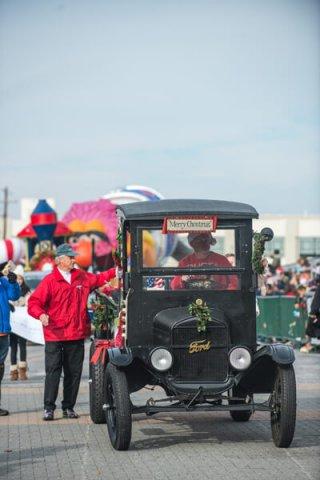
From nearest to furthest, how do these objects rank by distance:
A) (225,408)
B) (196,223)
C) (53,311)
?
(225,408), (196,223), (53,311)

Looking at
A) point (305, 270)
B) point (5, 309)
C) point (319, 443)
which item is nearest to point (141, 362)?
point (319, 443)

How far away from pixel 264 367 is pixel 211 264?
3.64 feet

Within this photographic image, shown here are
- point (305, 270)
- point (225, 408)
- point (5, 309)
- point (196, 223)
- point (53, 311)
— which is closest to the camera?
point (225, 408)

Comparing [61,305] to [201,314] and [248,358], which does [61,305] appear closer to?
[201,314]

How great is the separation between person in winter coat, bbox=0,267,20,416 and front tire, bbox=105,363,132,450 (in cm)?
247

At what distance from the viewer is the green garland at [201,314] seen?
9.20m

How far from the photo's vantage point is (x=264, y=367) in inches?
370

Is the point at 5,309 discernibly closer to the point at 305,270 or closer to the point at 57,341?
the point at 57,341

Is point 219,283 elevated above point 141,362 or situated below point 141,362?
above

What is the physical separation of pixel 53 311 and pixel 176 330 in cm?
212

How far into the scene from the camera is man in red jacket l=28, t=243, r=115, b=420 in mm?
10922

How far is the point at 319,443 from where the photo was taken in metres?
9.39

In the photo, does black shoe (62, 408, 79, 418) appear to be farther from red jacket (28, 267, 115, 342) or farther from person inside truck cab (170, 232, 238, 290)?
person inside truck cab (170, 232, 238, 290)

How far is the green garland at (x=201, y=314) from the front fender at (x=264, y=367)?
1.72ft
